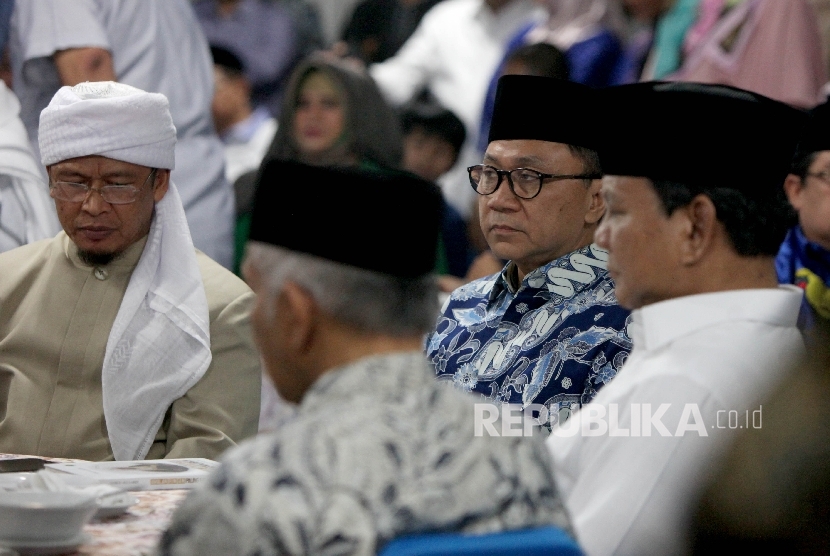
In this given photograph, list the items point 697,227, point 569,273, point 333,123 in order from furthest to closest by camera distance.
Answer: point 333,123 → point 569,273 → point 697,227

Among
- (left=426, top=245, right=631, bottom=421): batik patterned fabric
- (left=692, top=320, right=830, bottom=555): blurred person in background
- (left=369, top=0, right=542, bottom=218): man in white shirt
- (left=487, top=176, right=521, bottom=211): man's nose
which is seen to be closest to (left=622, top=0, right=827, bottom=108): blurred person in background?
(left=369, top=0, right=542, bottom=218): man in white shirt

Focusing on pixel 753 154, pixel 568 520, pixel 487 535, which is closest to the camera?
pixel 487 535

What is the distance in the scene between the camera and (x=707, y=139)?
2.46m

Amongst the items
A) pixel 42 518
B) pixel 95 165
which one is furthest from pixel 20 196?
pixel 42 518

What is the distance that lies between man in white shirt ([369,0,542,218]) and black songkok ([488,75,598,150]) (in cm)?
373

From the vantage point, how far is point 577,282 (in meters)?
3.32

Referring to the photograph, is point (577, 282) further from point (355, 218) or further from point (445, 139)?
point (445, 139)

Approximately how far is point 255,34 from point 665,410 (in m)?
5.95

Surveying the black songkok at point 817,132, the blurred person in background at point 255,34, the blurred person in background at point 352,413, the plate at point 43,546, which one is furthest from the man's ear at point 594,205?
the blurred person in background at point 255,34

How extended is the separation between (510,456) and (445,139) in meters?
5.31

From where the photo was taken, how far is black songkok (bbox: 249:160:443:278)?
6.37ft

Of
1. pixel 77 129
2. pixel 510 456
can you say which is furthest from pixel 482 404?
pixel 77 129

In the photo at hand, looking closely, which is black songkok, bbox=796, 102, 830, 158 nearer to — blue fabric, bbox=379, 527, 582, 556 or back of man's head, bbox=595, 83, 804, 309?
back of man's head, bbox=595, 83, 804, 309

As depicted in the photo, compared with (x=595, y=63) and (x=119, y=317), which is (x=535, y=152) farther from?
(x=595, y=63)
